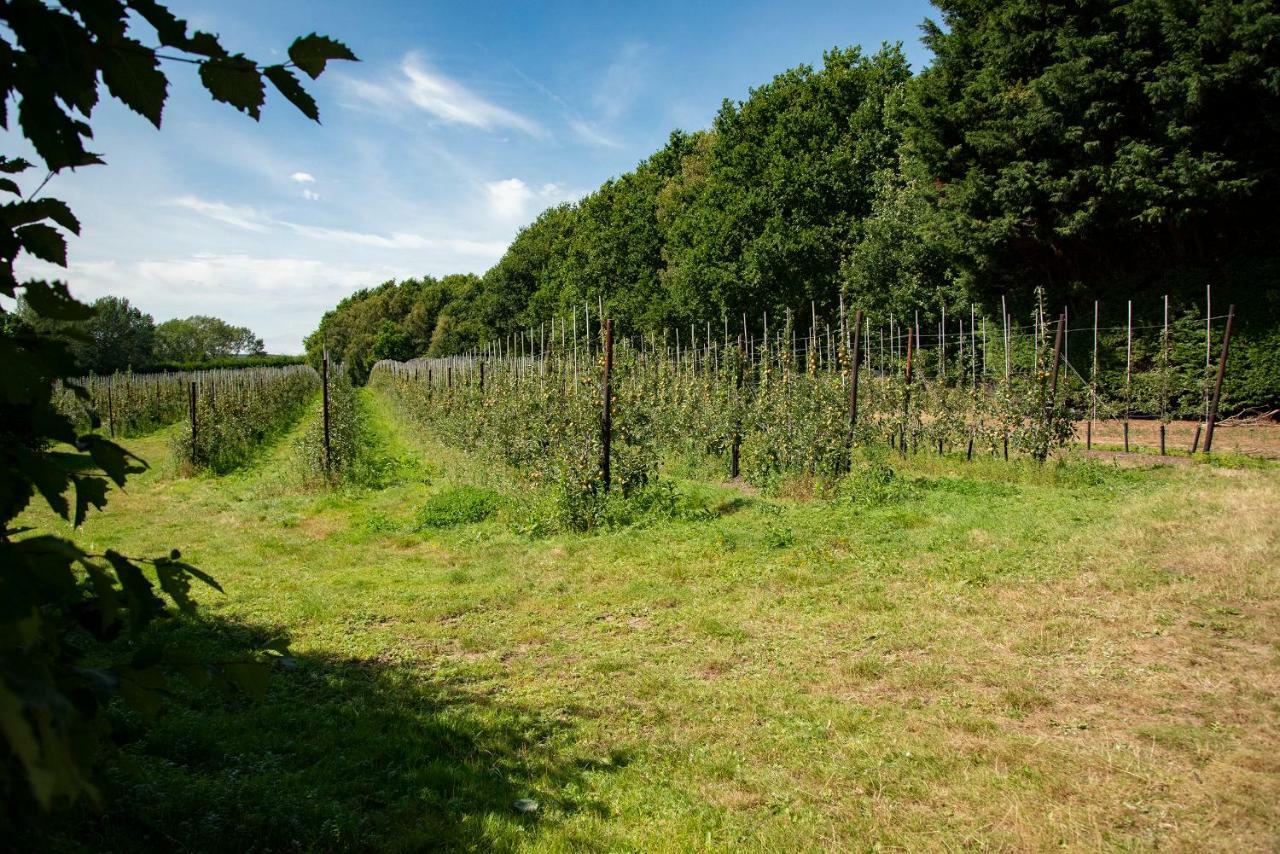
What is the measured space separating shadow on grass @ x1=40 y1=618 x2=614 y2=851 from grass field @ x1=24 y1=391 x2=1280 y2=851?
2 cm

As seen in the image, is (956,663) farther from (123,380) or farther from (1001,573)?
(123,380)

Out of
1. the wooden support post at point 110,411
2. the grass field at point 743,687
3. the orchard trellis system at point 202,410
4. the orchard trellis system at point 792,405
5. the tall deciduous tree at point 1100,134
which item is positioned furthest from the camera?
the wooden support post at point 110,411

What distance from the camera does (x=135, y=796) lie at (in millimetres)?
2549

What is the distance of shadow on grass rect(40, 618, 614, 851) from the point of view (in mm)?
2494

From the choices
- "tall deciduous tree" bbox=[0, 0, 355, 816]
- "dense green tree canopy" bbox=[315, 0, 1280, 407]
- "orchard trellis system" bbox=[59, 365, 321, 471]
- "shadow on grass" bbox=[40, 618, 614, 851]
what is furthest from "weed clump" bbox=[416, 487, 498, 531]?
"dense green tree canopy" bbox=[315, 0, 1280, 407]

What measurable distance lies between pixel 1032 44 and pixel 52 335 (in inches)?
845

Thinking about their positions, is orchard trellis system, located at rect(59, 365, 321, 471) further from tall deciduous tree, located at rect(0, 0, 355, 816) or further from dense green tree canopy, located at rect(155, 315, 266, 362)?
dense green tree canopy, located at rect(155, 315, 266, 362)

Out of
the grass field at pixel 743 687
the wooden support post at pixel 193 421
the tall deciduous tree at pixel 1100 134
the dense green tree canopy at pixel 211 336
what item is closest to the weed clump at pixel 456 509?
the grass field at pixel 743 687

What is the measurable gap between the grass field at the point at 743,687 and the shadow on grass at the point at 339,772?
0.02 meters

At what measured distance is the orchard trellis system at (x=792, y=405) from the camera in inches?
377

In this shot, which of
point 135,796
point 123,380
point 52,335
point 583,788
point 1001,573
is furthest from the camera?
point 123,380

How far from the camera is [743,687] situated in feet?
13.8

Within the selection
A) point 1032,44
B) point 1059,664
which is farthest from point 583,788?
point 1032,44

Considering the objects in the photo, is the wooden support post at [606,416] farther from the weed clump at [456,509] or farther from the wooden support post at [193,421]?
the wooden support post at [193,421]
